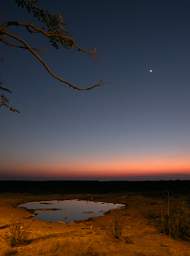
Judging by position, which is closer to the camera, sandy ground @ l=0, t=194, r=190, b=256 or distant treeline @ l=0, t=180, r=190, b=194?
sandy ground @ l=0, t=194, r=190, b=256

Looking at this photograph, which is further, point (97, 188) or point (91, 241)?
point (97, 188)

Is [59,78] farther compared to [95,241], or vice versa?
[95,241]

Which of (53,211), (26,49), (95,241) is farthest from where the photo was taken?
(53,211)

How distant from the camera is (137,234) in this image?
11961mm

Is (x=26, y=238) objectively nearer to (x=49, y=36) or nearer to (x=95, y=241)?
(x=95, y=241)

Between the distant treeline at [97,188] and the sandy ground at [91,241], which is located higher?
the distant treeline at [97,188]

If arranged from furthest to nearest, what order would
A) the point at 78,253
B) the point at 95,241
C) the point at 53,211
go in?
the point at 53,211 < the point at 95,241 < the point at 78,253

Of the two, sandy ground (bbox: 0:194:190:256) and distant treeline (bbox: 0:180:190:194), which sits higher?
distant treeline (bbox: 0:180:190:194)

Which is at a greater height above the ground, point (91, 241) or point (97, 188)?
point (97, 188)

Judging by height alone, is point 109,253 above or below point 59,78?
below

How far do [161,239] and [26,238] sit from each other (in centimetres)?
400

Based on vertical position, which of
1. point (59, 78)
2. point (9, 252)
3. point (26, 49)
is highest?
point (26, 49)

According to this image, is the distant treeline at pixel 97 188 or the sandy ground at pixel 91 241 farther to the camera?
the distant treeline at pixel 97 188

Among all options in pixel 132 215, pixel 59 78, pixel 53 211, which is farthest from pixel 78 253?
pixel 53 211
